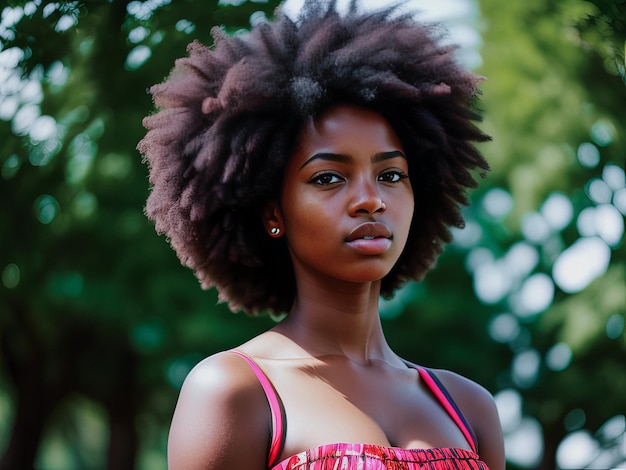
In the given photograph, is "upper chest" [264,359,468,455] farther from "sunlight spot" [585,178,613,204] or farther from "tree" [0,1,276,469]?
"sunlight spot" [585,178,613,204]

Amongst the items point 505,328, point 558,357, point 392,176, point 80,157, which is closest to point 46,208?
point 80,157

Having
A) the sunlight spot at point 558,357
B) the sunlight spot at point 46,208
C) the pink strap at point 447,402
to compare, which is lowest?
the sunlight spot at point 558,357

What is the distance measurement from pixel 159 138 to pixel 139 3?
1.84 metres

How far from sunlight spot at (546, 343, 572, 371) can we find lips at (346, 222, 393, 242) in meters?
8.35

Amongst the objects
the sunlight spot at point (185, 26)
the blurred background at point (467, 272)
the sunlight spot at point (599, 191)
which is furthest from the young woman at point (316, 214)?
the sunlight spot at point (599, 191)

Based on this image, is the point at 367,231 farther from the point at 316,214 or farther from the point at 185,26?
the point at 185,26

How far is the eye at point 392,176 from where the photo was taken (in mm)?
3126

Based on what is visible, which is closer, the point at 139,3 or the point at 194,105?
the point at 194,105

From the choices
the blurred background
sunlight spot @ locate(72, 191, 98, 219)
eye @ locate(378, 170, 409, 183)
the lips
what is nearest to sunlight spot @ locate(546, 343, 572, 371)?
the blurred background

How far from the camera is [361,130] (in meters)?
3.10

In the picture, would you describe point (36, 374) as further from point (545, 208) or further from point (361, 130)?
point (361, 130)

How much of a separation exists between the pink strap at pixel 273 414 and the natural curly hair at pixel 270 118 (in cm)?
55

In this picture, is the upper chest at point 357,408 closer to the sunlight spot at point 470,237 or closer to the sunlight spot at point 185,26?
the sunlight spot at point 185,26

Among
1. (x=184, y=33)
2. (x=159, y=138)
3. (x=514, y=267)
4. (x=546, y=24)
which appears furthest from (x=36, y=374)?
(x=159, y=138)
